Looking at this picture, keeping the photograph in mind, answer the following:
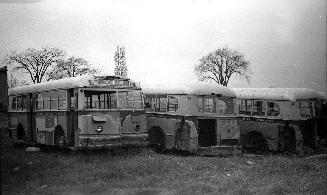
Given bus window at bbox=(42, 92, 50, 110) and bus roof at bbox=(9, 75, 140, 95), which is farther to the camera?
bus window at bbox=(42, 92, 50, 110)

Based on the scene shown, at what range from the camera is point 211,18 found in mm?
15555

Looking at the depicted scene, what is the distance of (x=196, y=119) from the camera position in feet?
47.1

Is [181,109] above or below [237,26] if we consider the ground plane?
below

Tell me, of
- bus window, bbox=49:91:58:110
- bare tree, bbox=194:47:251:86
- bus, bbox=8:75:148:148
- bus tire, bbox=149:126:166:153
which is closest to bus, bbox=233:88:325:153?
bus tire, bbox=149:126:166:153

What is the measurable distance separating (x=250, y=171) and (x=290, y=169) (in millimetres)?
1095

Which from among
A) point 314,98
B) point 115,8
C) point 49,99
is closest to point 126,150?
point 49,99

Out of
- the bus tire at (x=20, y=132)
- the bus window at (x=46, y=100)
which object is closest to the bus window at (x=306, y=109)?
the bus window at (x=46, y=100)

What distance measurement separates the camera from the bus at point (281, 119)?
16000 millimetres

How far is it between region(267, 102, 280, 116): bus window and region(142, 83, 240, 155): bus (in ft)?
6.81

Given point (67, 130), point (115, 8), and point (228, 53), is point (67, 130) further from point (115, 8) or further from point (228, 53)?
point (228, 53)

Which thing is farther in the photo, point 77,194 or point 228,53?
point 228,53

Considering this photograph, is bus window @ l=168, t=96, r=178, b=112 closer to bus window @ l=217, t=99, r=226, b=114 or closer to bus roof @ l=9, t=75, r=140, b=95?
bus window @ l=217, t=99, r=226, b=114

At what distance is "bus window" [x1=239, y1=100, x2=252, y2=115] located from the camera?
57.4 feet

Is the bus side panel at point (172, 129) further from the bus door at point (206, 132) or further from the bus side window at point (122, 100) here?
the bus side window at point (122, 100)
